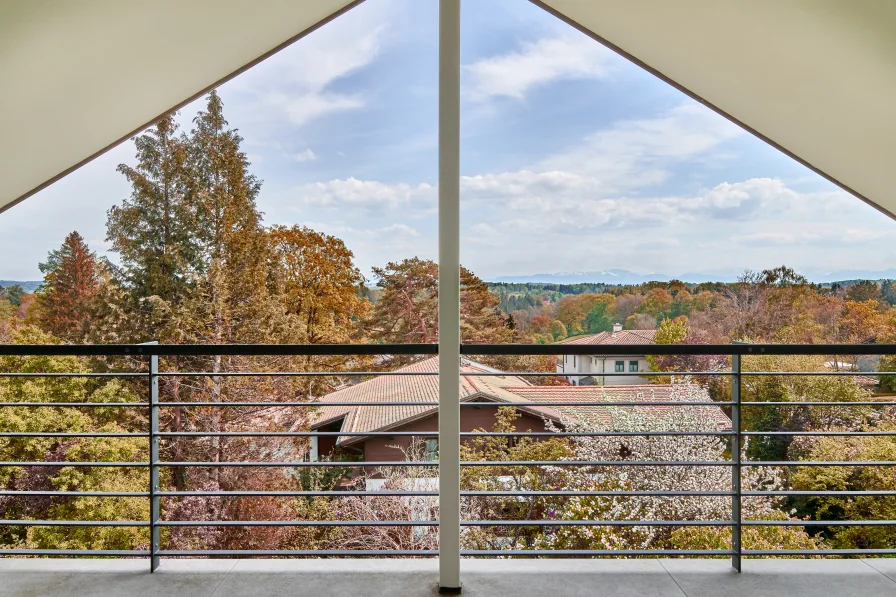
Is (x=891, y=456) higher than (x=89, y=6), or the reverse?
Answer: (x=89, y=6)

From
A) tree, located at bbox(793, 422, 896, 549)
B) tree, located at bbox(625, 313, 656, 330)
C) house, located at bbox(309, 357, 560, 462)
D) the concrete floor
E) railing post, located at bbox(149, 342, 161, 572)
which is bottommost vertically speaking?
tree, located at bbox(793, 422, 896, 549)

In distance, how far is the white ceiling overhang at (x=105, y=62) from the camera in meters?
1.87

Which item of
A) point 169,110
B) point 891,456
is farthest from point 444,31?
point 891,456

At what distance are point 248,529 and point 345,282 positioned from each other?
3.84 metres

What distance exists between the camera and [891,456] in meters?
7.23

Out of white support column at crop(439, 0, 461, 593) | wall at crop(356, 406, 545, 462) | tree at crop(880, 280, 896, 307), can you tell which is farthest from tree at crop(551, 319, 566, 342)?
white support column at crop(439, 0, 461, 593)

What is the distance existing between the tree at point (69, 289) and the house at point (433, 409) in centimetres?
365

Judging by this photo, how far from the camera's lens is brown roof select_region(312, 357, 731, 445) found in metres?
6.90

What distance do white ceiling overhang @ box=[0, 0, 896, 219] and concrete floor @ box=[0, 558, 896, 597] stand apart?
4.97 feet

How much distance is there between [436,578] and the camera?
76.9 inches

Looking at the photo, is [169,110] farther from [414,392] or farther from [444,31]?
[414,392]

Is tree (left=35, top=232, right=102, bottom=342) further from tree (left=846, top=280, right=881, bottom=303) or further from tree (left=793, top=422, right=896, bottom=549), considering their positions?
tree (left=846, top=280, right=881, bottom=303)

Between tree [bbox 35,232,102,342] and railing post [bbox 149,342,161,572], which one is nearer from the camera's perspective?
railing post [bbox 149,342,161,572]

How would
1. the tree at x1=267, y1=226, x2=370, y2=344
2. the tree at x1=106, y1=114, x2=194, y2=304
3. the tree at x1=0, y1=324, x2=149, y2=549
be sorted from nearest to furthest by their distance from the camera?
the tree at x1=0, y1=324, x2=149, y2=549 < the tree at x1=106, y1=114, x2=194, y2=304 < the tree at x1=267, y1=226, x2=370, y2=344
